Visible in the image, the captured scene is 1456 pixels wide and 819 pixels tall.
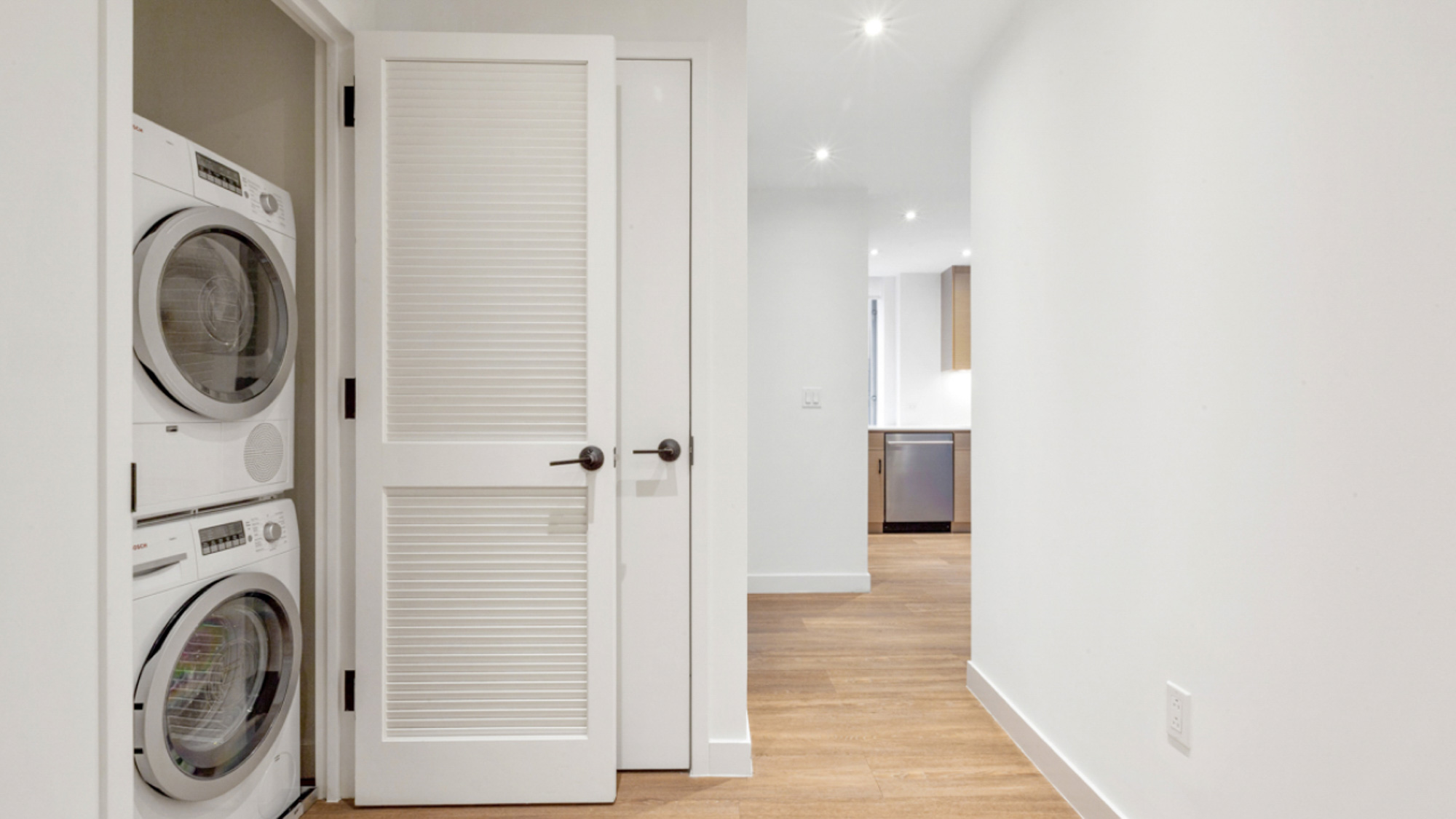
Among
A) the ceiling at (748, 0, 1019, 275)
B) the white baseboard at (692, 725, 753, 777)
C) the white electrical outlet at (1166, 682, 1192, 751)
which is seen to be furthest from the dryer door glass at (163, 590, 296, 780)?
the ceiling at (748, 0, 1019, 275)

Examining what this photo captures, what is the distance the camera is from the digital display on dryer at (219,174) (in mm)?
1437

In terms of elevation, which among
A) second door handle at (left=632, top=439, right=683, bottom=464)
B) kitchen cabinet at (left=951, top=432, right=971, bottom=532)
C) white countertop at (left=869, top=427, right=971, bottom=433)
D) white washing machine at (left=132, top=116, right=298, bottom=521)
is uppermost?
white washing machine at (left=132, top=116, right=298, bottom=521)

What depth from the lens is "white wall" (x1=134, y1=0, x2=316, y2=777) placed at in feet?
5.84

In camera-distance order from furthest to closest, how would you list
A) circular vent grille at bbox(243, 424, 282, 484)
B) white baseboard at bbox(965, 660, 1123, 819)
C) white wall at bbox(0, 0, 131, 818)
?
white baseboard at bbox(965, 660, 1123, 819), circular vent grille at bbox(243, 424, 282, 484), white wall at bbox(0, 0, 131, 818)

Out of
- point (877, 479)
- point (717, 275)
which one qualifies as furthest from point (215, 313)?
point (877, 479)

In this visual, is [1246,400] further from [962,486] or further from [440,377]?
[962,486]

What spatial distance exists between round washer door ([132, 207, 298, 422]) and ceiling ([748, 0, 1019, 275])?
1665 mm

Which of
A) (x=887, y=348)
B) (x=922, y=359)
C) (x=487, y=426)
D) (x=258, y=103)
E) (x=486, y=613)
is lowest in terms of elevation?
(x=486, y=613)

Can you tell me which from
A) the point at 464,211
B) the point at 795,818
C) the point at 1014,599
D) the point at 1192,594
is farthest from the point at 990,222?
the point at 795,818

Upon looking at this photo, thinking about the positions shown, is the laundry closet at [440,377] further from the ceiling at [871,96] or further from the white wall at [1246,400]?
the white wall at [1246,400]

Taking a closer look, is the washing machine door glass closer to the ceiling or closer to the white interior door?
the white interior door

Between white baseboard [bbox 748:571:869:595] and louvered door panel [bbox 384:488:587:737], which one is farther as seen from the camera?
white baseboard [bbox 748:571:869:595]

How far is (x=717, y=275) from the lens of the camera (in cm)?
193

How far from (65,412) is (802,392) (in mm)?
3269
